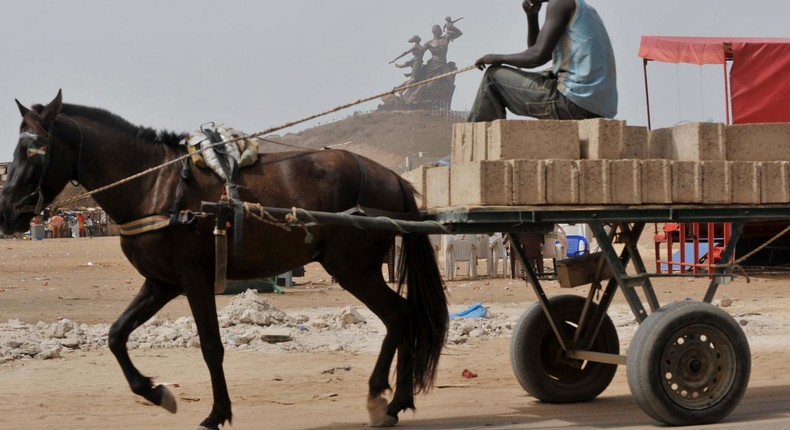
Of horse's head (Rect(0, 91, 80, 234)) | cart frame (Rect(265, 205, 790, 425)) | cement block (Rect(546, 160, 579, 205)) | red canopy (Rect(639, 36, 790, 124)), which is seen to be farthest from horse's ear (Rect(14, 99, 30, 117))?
red canopy (Rect(639, 36, 790, 124))

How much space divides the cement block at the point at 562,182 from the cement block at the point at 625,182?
0.25m

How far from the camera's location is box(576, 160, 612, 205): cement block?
22.3 ft

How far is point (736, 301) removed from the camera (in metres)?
16.3

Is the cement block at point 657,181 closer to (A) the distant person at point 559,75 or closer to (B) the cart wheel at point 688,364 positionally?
(A) the distant person at point 559,75

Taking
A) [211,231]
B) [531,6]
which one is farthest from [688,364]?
[211,231]

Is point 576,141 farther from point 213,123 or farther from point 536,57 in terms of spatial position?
point 213,123

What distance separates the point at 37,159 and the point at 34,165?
69mm

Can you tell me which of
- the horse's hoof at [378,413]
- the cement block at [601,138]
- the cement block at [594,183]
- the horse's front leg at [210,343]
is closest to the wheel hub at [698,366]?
the cement block at [594,183]

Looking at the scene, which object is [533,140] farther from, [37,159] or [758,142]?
[37,159]

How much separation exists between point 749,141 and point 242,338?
6.46 meters

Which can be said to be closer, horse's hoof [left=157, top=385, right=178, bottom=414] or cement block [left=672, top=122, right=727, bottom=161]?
horse's hoof [left=157, top=385, right=178, bottom=414]

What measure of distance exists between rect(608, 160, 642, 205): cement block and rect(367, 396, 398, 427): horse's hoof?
2.08 metres

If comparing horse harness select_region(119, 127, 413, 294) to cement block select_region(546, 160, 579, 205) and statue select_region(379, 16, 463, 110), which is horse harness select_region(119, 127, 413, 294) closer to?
cement block select_region(546, 160, 579, 205)

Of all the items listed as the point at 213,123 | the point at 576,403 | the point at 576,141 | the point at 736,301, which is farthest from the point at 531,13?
the point at 736,301
